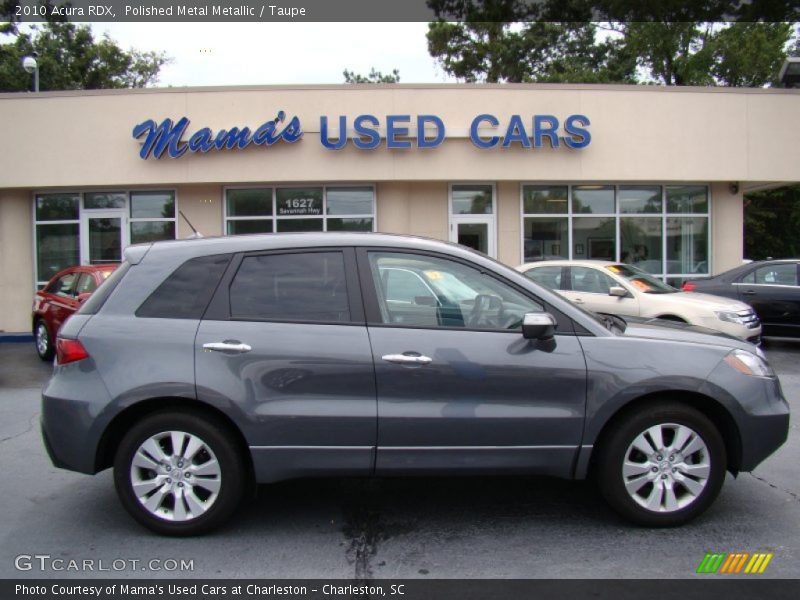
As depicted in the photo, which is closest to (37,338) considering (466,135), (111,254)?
(111,254)

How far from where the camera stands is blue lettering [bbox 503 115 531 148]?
14.3 meters

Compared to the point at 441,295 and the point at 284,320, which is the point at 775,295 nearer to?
the point at 441,295

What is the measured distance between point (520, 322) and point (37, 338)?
10.5m

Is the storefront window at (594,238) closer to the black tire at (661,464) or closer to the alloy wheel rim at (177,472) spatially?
the black tire at (661,464)

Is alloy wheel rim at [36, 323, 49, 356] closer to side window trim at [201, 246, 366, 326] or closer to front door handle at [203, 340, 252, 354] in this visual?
side window trim at [201, 246, 366, 326]

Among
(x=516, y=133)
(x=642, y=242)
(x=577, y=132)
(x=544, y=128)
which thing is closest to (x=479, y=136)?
(x=516, y=133)

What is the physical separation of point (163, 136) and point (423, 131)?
555cm

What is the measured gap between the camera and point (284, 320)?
3982 millimetres

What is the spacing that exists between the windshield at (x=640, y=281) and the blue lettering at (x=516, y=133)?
4.67m

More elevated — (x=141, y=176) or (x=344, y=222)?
(x=141, y=176)

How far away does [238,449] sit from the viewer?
395 cm

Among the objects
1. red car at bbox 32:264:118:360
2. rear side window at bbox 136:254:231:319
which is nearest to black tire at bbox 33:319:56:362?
red car at bbox 32:264:118:360

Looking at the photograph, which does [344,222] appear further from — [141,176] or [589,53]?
[589,53]

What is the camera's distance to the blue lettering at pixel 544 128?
567 inches
